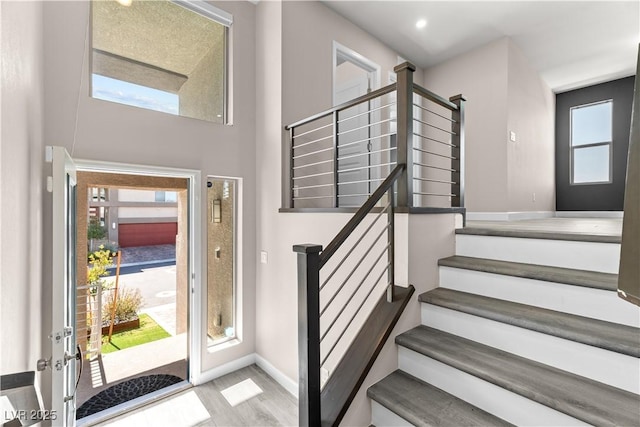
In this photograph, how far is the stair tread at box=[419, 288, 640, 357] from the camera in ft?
4.32

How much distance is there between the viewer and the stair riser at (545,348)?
4.23 feet

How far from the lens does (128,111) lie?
8.71ft

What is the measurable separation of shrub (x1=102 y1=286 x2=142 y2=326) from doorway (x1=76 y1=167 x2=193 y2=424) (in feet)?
0.04

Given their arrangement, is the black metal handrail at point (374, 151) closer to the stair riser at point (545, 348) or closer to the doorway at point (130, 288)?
the stair riser at point (545, 348)

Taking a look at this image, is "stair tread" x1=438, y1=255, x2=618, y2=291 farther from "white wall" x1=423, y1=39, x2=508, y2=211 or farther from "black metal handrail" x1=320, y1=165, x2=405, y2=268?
"white wall" x1=423, y1=39, x2=508, y2=211

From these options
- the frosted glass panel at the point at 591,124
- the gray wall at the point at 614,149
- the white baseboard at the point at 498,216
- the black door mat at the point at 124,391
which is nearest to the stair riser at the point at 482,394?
the black door mat at the point at 124,391

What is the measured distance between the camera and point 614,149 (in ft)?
18.3

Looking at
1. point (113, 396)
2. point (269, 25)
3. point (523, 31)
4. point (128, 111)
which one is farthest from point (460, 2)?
point (113, 396)

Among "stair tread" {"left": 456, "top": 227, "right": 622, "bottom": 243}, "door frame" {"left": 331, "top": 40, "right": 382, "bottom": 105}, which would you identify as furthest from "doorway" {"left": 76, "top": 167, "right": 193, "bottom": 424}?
"stair tread" {"left": 456, "top": 227, "right": 622, "bottom": 243}

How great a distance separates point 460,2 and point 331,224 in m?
3.16

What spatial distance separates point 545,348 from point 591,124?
6520mm

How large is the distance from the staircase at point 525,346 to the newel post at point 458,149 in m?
0.51

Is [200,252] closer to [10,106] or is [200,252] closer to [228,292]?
[228,292]

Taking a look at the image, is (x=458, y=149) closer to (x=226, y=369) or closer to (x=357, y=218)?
(x=357, y=218)
